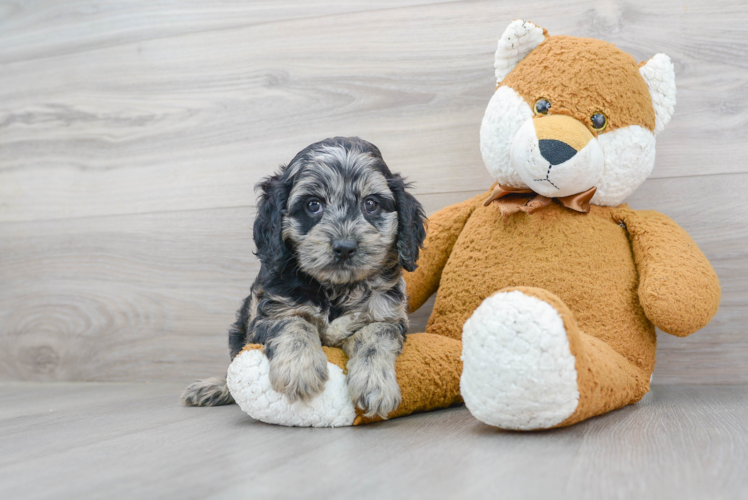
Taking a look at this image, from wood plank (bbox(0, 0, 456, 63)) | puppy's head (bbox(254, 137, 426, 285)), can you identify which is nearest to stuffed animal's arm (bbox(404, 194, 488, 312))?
puppy's head (bbox(254, 137, 426, 285))

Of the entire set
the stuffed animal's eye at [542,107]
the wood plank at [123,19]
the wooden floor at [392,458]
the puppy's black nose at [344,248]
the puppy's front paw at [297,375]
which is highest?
the wood plank at [123,19]

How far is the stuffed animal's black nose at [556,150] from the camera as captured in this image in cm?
158

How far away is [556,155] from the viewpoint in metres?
1.59

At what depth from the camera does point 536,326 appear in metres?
1.20

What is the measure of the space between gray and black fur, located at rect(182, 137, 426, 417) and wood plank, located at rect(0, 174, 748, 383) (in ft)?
1.89

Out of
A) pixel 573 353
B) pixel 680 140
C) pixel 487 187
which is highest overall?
pixel 680 140

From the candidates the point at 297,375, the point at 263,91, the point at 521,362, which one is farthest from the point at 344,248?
the point at 263,91

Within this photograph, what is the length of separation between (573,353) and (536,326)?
10cm

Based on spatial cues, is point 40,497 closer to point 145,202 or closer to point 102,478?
point 102,478

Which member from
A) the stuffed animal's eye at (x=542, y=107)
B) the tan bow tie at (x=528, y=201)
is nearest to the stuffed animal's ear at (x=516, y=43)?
the stuffed animal's eye at (x=542, y=107)

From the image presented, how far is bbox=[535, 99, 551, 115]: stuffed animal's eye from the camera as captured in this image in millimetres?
1702

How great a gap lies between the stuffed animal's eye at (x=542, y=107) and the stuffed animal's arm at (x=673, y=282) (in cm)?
44

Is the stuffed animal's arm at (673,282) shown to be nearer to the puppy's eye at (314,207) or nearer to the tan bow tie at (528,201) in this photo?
the tan bow tie at (528,201)

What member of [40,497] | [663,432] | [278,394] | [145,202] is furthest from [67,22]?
[663,432]
